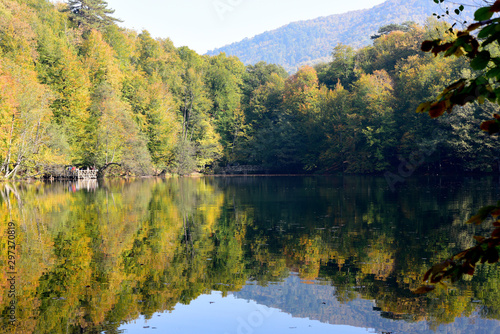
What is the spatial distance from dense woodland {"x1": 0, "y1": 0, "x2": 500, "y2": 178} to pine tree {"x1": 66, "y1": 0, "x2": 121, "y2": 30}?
233mm

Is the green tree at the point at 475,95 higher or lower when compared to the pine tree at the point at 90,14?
lower

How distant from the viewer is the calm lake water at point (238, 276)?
23.1 ft

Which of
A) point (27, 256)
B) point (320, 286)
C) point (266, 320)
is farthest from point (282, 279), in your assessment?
point (27, 256)

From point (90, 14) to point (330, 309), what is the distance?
78320mm

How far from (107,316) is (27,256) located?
511 cm

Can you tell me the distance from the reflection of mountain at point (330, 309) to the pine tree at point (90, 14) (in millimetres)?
74333

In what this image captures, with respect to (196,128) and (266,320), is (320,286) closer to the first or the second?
(266,320)

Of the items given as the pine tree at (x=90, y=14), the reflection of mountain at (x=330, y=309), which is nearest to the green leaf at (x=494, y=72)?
the reflection of mountain at (x=330, y=309)

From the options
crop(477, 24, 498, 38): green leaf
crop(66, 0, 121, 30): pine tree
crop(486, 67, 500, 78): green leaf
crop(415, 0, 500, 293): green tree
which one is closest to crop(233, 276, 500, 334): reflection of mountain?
crop(415, 0, 500, 293): green tree

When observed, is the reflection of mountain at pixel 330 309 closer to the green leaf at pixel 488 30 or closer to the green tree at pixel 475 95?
the green tree at pixel 475 95

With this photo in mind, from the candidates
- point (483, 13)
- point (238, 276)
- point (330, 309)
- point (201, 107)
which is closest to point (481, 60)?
point (483, 13)

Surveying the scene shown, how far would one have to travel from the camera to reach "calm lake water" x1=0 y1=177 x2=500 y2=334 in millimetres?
7035

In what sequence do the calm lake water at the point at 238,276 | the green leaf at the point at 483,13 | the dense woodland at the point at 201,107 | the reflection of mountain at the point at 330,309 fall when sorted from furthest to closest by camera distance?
1. the dense woodland at the point at 201,107
2. the calm lake water at the point at 238,276
3. the reflection of mountain at the point at 330,309
4. the green leaf at the point at 483,13

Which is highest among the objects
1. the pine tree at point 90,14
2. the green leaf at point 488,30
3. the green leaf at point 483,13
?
the pine tree at point 90,14
